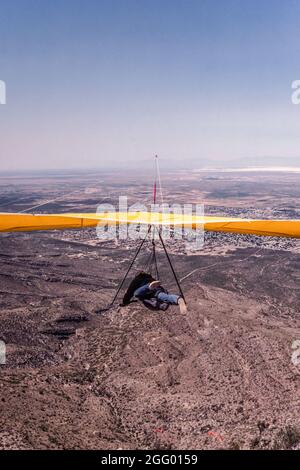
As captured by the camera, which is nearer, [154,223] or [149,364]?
[154,223]

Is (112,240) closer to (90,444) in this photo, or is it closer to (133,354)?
(133,354)

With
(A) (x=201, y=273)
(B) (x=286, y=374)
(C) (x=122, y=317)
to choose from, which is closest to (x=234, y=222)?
(B) (x=286, y=374)

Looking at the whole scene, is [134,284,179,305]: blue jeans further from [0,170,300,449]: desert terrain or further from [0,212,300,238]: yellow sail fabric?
[0,170,300,449]: desert terrain
